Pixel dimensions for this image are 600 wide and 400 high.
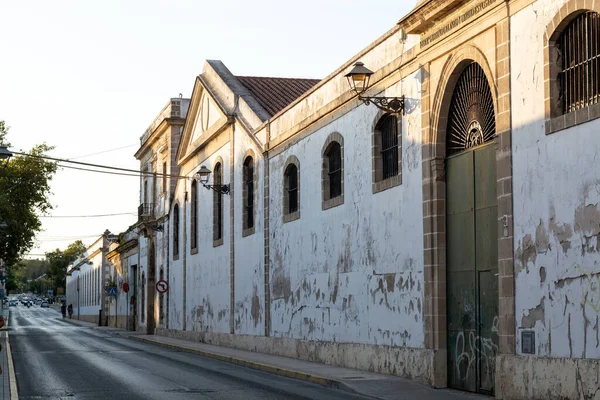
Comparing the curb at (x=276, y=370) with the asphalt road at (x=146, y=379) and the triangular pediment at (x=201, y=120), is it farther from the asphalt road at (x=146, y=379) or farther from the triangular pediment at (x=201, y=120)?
the triangular pediment at (x=201, y=120)

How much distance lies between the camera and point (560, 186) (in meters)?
12.6

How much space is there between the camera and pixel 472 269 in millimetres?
15625

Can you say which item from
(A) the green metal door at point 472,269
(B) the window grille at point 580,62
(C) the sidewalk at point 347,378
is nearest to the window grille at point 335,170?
(C) the sidewalk at point 347,378

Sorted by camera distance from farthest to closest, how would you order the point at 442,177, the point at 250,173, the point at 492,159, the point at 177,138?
1. the point at 177,138
2. the point at 250,173
3. the point at 442,177
4. the point at 492,159

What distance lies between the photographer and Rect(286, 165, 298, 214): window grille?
84.4 feet

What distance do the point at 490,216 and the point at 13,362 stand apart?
13730mm

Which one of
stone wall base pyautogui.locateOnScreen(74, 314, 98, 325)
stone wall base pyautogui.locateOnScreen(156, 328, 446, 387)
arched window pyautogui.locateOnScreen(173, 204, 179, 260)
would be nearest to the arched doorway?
stone wall base pyautogui.locateOnScreen(156, 328, 446, 387)

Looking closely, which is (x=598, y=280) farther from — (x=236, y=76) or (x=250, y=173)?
(x=236, y=76)

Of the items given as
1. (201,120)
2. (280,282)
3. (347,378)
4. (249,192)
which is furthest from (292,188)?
(201,120)

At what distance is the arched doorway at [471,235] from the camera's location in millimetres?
14930

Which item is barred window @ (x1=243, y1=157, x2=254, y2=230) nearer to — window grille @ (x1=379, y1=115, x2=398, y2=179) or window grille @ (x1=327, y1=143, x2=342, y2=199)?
window grille @ (x1=327, y1=143, x2=342, y2=199)

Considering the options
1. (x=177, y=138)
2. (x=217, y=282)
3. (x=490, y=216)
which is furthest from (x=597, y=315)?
(x=177, y=138)

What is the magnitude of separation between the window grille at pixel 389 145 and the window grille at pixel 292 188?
626cm

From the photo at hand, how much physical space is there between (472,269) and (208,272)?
20699mm
